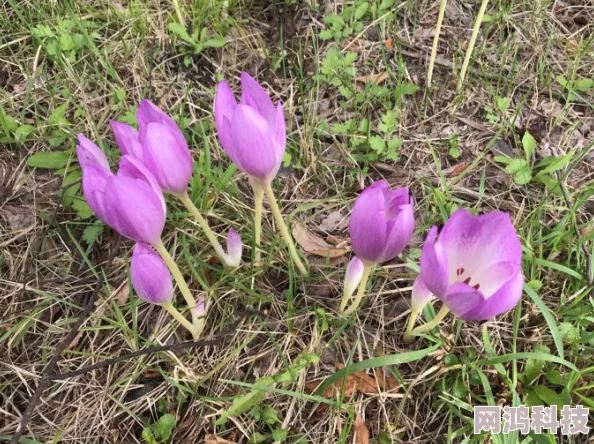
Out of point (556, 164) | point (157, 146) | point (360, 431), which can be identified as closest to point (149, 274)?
point (157, 146)

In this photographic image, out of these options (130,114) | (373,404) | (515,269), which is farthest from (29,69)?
(515,269)

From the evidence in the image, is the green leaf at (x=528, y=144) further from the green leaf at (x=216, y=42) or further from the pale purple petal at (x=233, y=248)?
the green leaf at (x=216, y=42)

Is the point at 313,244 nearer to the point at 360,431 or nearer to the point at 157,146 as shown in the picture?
the point at 360,431

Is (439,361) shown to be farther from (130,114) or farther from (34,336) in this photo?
(130,114)

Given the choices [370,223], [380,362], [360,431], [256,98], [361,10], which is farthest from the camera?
[361,10]

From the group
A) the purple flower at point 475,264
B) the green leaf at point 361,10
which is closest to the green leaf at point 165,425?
the purple flower at point 475,264

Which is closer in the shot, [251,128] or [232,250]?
[251,128]
